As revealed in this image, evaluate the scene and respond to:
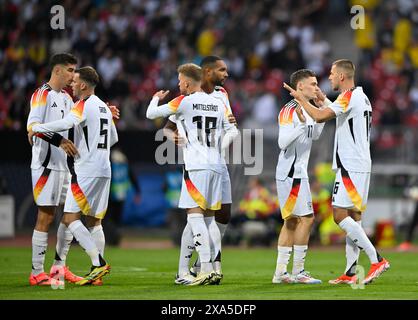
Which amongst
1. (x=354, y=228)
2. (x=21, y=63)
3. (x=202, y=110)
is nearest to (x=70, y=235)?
(x=202, y=110)

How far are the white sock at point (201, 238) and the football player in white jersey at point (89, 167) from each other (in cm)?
105

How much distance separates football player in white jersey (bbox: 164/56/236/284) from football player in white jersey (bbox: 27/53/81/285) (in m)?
1.25

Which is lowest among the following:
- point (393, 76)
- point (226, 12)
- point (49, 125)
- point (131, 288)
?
point (131, 288)

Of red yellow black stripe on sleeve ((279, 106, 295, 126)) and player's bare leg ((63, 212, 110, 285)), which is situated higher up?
red yellow black stripe on sleeve ((279, 106, 295, 126))

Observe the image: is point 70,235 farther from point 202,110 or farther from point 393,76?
point 393,76

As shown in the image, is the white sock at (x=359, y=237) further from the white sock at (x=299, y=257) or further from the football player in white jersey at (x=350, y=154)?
the white sock at (x=299, y=257)

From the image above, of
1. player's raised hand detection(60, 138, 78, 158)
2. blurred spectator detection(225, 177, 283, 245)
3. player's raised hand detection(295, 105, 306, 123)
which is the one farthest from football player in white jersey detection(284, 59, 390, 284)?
blurred spectator detection(225, 177, 283, 245)

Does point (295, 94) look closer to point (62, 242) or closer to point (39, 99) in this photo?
point (39, 99)

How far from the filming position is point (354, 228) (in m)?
11.6

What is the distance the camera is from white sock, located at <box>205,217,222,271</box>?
11.9m

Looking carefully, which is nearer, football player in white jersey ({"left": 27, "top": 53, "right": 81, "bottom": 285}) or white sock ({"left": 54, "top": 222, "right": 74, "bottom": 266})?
football player in white jersey ({"left": 27, "top": 53, "right": 81, "bottom": 285})

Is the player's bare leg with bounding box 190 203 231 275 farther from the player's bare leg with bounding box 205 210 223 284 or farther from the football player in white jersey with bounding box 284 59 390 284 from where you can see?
the football player in white jersey with bounding box 284 59 390 284

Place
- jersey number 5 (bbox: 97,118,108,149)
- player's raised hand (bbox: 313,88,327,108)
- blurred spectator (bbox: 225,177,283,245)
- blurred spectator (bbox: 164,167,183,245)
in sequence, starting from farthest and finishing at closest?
blurred spectator (bbox: 225,177,283,245) < blurred spectator (bbox: 164,167,183,245) < player's raised hand (bbox: 313,88,327,108) < jersey number 5 (bbox: 97,118,108,149)
